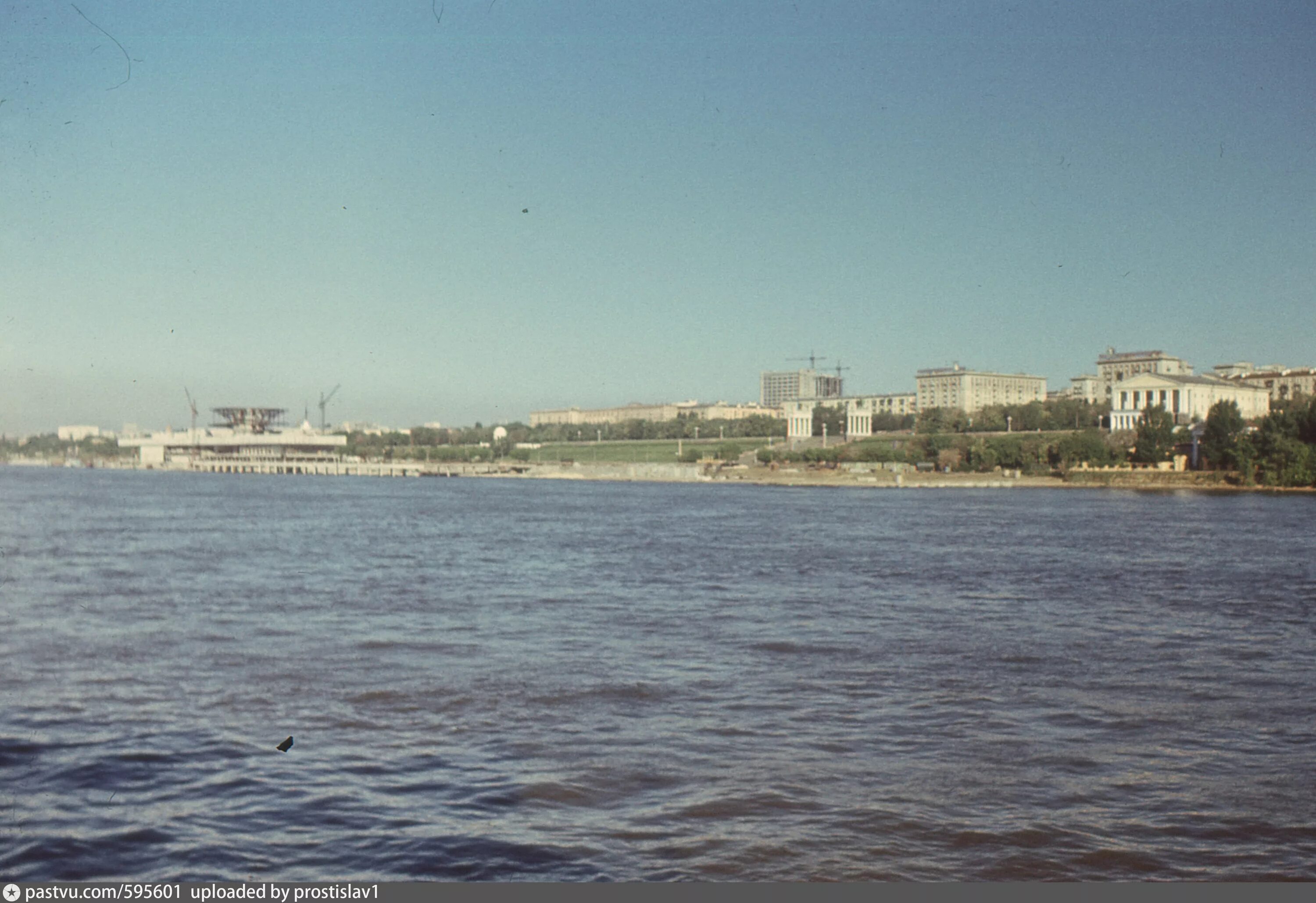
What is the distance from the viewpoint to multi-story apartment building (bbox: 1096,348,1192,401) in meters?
115

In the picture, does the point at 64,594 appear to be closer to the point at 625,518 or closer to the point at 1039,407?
the point at 625,518

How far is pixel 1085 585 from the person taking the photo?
18.0 meters

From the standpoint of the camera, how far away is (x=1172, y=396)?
89000 mm

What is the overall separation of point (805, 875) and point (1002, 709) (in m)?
4.00

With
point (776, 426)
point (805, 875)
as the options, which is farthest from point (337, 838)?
point (776, 426)

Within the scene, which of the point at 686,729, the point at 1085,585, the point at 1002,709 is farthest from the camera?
the point at 1085,585

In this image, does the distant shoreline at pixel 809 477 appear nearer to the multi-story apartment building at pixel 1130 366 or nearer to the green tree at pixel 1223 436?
the green tree at pixel 1223 436

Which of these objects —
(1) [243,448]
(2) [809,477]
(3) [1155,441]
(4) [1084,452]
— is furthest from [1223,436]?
(1) [243,448]

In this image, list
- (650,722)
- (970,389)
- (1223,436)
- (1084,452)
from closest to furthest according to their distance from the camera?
1. (650,722)
2. (1223,436)
3. (1084,452)
4. (970,389)

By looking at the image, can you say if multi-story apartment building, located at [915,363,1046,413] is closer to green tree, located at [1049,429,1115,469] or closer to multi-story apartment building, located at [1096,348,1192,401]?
multi-story apartment building, located at [1096,348,1192,401]

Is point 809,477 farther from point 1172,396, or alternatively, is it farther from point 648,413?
point 648,413

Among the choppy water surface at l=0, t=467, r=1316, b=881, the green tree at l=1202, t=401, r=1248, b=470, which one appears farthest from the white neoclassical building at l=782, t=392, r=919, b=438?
the choppy water surface at l=0, t=467, r=1316, b=881

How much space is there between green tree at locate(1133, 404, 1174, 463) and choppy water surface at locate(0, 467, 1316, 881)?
56722 millimetres

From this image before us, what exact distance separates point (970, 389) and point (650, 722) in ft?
458
